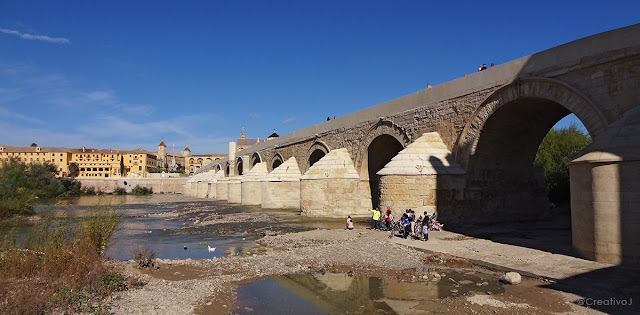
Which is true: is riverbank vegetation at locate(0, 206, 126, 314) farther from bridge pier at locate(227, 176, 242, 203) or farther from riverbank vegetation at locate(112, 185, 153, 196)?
riverbank vegetation at locate(112, 185, 153, 196)

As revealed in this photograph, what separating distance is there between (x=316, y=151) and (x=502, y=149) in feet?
39.3

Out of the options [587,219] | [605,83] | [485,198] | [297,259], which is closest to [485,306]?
[587,219]

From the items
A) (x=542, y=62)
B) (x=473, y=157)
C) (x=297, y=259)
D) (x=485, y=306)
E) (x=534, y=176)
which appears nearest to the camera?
(x=485, y=306)

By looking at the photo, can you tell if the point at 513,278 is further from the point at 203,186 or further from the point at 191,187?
the point at 191,187

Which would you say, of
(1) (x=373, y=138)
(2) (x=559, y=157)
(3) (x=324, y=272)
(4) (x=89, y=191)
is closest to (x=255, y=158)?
(1) (x=373, y=138)

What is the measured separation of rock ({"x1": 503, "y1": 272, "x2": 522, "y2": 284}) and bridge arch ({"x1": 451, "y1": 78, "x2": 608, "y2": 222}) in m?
5.46

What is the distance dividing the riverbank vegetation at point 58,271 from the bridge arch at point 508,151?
9612 millimetres

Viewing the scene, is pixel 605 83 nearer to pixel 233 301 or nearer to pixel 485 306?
pixel 485 306

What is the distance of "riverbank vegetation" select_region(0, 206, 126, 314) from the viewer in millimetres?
4695

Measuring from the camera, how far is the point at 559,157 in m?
21.3

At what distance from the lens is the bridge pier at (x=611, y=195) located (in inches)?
251

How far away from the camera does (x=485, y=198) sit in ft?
42.2

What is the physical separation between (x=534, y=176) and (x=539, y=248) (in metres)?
6.09

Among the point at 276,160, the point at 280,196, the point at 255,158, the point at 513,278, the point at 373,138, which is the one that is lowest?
the point at 513,278
